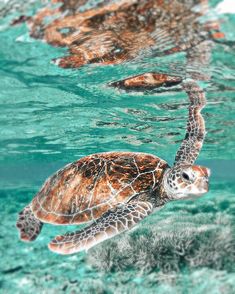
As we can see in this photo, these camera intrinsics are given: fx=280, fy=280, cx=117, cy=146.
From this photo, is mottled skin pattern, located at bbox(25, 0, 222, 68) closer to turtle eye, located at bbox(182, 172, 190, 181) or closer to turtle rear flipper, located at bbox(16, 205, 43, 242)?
turtle eye, located at bbox(182, 172, 190, 181)

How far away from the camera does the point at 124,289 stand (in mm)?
6176

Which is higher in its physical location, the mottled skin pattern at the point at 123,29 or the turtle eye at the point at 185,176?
the mottled skin pattern at the point at 123,29

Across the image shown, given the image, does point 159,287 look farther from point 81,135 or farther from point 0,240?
point 81,135

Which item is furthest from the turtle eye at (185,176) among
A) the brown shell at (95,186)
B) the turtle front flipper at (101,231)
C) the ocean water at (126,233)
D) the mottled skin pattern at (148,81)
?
the mottled skin pattern at (148,81)

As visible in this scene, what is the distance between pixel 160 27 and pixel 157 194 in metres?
3.61

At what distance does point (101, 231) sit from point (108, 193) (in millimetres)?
1240

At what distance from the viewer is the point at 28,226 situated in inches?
273

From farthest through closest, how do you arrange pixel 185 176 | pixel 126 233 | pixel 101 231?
pixel 126 233 → pixel 185 176 → pixel 101 231

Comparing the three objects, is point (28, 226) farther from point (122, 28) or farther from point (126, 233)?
point (122, 28)

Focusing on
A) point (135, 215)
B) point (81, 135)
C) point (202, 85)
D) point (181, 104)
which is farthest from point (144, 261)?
point (81, 135)

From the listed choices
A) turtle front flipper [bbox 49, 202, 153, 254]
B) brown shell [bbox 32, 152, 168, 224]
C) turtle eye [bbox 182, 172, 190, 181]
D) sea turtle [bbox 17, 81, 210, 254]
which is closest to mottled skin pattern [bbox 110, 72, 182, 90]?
sea turtle [bbox 17, 81, 210, 254]

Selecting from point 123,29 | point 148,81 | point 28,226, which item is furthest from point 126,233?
point 123,29

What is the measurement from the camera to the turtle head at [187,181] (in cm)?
539

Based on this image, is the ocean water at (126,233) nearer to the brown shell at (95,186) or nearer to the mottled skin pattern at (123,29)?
the mottled skin pattern at (123,29)
